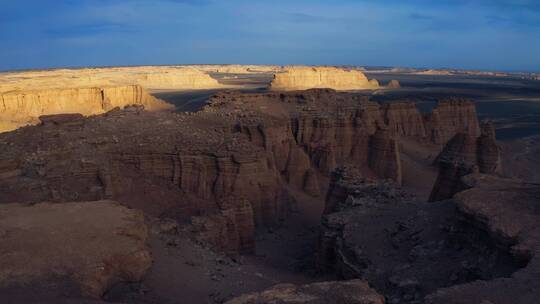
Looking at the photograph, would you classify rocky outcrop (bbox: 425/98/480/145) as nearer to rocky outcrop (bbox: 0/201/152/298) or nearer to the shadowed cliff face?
the shadowed cliff face

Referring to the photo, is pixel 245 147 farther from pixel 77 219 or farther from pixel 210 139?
pixel 77 219

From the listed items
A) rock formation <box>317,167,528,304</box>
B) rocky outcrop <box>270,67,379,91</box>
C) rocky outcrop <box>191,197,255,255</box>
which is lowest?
rocky outcrop <box>191,197,255,255</box>

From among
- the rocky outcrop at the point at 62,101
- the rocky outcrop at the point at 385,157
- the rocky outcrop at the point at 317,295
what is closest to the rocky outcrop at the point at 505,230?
the rocky outcrop at the point at 317,295

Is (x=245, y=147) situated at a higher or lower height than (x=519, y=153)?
higher

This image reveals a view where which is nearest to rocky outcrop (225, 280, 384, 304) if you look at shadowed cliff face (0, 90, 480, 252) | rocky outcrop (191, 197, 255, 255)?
rocky outcrop (191, 197, 255, 255)

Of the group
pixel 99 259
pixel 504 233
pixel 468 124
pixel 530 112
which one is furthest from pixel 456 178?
pixel 530 112

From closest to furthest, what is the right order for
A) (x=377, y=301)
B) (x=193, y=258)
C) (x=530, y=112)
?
(x=377, y=301) < (x=193, y=258) < (x=530, y=112)
